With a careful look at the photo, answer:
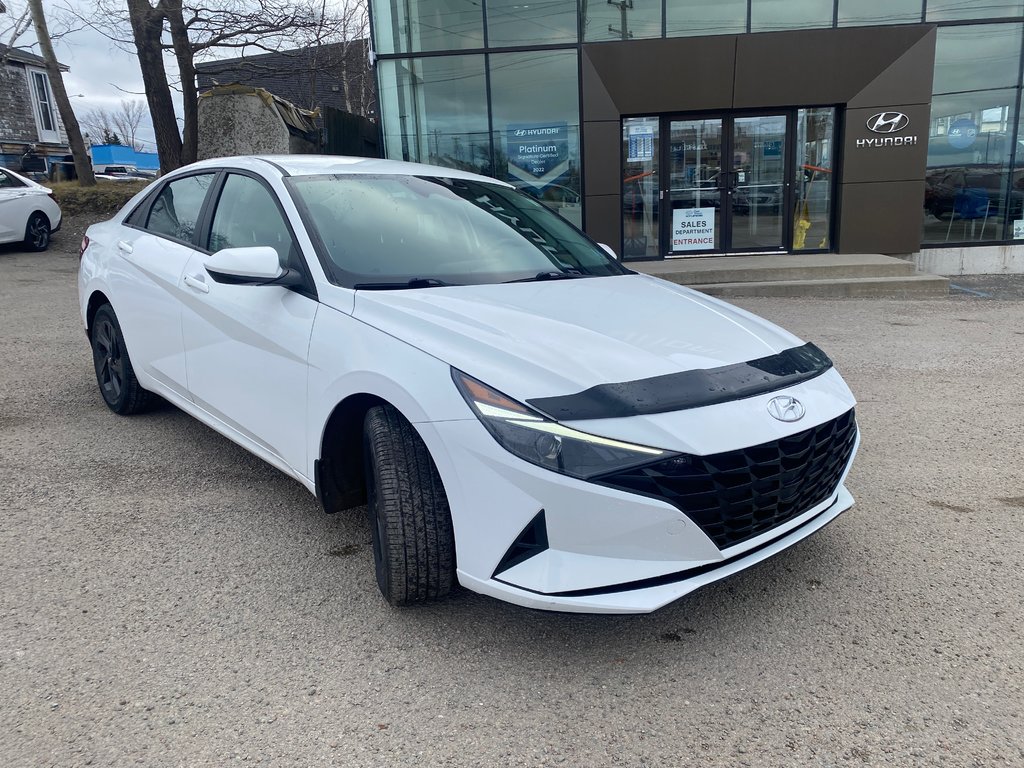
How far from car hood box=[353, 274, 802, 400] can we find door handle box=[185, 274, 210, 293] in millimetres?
1133

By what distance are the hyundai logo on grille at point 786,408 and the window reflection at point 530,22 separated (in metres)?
10.9

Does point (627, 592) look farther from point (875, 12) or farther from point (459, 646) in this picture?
point (875, 12)

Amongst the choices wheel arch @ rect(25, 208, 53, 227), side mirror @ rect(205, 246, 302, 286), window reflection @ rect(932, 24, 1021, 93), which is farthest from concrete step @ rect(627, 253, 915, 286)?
wheel arch @ rect(25, 208, 53, 227)

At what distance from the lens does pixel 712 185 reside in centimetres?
1238

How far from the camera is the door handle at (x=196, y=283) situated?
363 cm

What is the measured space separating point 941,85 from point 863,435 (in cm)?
1009

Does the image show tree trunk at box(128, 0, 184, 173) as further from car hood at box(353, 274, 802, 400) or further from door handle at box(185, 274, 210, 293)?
car hood at box(353, 274, 802, 400)

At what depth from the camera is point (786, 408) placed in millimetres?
2494

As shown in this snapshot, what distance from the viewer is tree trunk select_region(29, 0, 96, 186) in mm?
17562

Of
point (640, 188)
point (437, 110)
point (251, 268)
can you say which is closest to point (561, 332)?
point (251, 268)

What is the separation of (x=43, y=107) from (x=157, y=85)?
Answer: 32.2 m

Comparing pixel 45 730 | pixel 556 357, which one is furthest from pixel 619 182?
pixel 45 730

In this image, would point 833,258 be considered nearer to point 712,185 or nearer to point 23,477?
point 712,185

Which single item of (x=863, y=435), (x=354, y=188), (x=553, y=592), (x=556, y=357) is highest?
(x=354, y=188)
